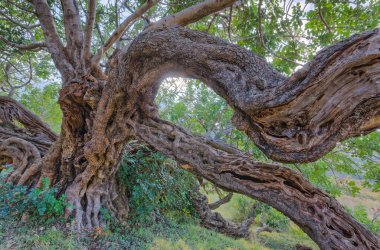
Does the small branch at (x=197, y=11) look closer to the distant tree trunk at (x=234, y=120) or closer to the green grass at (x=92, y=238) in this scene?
the distant tree trunk at (x=234, y=120)

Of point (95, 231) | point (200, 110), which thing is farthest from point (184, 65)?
point (200, 110)

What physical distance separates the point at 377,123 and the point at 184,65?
64.5 inches

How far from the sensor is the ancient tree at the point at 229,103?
4.83ft

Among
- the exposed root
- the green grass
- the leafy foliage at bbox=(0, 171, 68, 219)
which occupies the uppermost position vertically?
the exposed root

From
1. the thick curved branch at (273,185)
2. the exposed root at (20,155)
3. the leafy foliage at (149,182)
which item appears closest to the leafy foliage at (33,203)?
the exposed root at (20,155)

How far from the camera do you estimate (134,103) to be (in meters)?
2.87

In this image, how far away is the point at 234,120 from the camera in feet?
6.34

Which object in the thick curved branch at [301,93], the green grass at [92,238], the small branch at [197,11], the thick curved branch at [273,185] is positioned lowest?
the green grass at [92,238]

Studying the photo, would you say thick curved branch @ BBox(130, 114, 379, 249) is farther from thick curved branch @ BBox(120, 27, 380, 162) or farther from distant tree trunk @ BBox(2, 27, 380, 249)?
thick curved branch @ BBox(120, 27, 380, 162)

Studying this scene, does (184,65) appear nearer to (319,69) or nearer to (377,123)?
(319,69)

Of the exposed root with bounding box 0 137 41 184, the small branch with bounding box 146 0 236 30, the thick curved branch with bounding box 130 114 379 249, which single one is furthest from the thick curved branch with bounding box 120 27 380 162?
the exposed root with bounding box 0 137 41 184

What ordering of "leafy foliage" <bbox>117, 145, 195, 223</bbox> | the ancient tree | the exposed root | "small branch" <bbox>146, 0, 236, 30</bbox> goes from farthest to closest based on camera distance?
1. "leafy foliage" <bbox>117, 145, 195, 223</bbox>
2. the exposed root
3. "small branch" <bbox>146, 0, 236, 30</bbox>
4. the ancient tree

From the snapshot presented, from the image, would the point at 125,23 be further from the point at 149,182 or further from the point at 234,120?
the point at 149,182

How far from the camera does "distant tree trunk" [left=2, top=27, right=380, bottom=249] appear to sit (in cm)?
146
